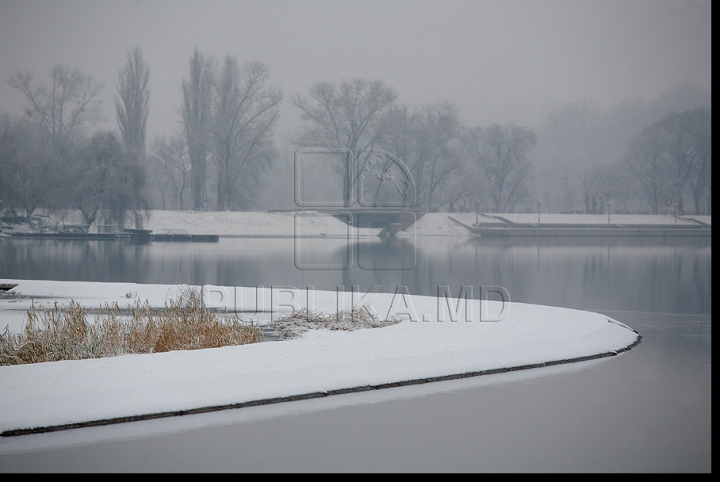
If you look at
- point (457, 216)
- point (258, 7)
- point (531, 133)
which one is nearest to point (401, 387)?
point (457, 216)

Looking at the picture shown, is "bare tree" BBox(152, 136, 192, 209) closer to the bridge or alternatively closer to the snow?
the bridge

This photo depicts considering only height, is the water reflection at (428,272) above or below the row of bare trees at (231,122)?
below

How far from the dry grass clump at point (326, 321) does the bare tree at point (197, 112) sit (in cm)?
6375

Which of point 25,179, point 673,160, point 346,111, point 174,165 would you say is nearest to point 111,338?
point 25,179

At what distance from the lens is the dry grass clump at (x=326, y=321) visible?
1327 cm

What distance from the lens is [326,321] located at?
45.8ft

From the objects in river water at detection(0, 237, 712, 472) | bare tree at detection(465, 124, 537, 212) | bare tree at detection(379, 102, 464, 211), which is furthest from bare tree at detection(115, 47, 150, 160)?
river water at detection(0, 237, 712, 472)

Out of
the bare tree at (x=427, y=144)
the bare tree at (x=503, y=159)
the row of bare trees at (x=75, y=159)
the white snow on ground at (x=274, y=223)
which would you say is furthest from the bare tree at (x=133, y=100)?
the bare tree at (x=503, y=159)

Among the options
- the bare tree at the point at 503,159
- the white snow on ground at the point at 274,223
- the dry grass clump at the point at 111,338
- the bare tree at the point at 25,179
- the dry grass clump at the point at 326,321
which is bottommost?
the dry grass clump at the point at 326,321

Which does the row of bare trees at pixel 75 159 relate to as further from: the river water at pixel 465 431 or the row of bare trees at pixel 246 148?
the river water at pixel 465 431

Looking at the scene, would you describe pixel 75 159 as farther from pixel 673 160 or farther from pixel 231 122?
pixel 673 160

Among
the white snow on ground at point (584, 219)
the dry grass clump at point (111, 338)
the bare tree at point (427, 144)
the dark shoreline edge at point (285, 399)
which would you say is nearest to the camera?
the dark shoreline edge at point (285, 399)

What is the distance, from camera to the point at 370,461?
6738 millimetres

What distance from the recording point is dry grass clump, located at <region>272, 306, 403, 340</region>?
13.3 m
